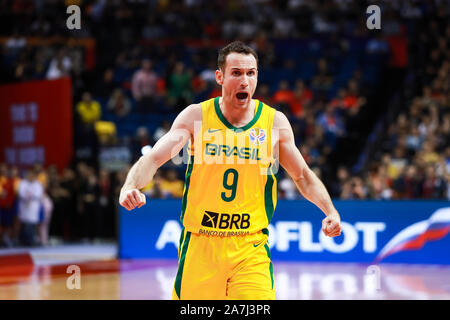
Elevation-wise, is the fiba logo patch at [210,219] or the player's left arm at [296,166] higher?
the player's left arm at [296,166]

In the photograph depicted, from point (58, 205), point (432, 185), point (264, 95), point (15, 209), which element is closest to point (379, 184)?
point (432, 185)

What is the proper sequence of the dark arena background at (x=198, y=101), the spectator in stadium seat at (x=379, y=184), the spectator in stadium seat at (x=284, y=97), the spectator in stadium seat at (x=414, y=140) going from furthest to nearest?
the spectator in stadium seat at (x=284, y=97) < the spectator in stadium seat at (x=414, y=140) < the spectator in stadium seat at (x=379, y=184) < the dark arena background at (x=198, y=101)

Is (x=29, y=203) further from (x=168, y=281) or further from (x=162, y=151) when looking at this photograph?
(x=162, y=151)

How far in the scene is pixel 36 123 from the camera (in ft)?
69.8

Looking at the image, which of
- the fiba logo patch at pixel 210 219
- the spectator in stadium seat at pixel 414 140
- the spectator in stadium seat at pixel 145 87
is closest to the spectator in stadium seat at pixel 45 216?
the spectator in stadium seat at pixel 145 87

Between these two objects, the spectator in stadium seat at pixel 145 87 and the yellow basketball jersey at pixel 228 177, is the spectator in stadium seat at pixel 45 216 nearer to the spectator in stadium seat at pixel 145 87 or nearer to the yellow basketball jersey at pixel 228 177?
the spectator in stadium seat at pixel 145 87

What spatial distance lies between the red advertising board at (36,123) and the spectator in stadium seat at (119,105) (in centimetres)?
120

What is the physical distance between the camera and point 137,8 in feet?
78.0

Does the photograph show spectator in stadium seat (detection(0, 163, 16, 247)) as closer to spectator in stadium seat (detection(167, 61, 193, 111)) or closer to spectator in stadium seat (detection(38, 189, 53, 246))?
spectator in stadium seat (detection(38, 189, 53, 246))

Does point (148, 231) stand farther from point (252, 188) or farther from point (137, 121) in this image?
point (252, 188)

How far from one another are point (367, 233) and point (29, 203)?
27.4ft

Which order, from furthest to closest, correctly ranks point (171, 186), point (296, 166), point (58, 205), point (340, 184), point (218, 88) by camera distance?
1. point (218, 88)
2. point (58, 205)
3. point (171, 186)
4. point (340, 184)
5. point (296, 166)

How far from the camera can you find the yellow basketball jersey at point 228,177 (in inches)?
201

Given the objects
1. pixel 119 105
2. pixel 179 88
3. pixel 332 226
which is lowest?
pixel 332 226
